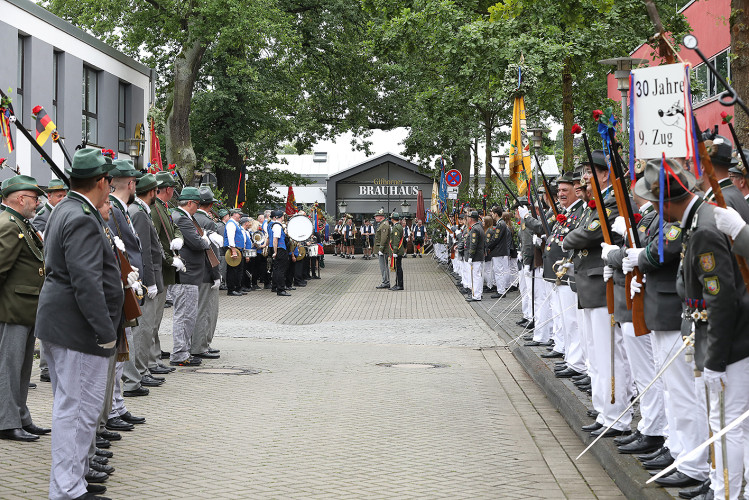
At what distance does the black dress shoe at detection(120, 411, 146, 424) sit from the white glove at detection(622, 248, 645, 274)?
4.43m

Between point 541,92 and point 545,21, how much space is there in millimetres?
4061

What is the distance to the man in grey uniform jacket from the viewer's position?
1210 centimetres

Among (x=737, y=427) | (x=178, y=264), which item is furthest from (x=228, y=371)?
(x=737, y=427)

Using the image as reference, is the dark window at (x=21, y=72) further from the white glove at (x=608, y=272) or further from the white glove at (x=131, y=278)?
the white glove at (x=608, y=272)

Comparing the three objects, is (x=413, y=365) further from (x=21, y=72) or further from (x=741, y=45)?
(x=21, y=72)

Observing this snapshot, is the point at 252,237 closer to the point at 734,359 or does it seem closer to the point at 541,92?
the point at 541,92

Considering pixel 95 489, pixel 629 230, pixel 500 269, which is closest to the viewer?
pixel 95 489

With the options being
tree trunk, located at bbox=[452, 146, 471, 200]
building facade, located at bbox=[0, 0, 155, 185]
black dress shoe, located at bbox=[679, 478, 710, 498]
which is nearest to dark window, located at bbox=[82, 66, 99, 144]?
building facade, located at bbox=[0, 0, 155, 185]

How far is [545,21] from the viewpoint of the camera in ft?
58.4

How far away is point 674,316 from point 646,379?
103cm

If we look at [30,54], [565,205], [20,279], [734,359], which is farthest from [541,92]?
[734,359]

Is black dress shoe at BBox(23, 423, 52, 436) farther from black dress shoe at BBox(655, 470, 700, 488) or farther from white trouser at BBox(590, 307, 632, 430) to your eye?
black dress shoe at BBox(655, 470, 700, 488)

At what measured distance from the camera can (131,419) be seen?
816cm

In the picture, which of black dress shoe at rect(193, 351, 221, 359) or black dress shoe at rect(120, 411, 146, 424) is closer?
black dress shoe at rect(120, 411, 146, 424)
